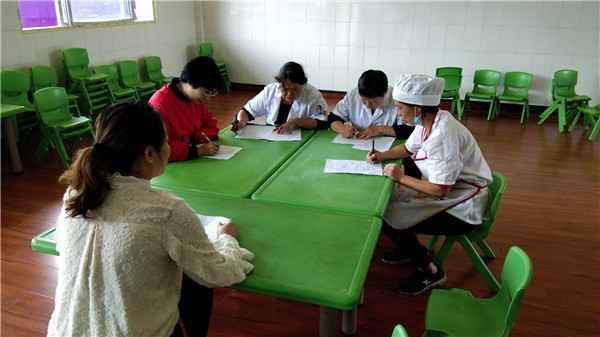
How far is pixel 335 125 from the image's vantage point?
2.92m

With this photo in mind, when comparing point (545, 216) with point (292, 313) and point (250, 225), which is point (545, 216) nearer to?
point (292, 313)

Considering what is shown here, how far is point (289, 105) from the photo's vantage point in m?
3.13

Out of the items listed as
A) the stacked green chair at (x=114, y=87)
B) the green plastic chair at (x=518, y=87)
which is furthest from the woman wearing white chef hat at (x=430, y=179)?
the green plastic chair at (x=518, y=87)

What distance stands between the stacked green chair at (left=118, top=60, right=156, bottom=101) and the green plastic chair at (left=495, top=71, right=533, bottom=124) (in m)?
4.84

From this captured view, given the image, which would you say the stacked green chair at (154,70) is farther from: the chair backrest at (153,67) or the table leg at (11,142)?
the table leg at (11,142)

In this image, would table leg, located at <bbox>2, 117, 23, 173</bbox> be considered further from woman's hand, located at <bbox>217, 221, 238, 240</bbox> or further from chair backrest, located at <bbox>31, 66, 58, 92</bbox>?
woman's hand, located at <bbox>217, 221, 238, 240</bbox>

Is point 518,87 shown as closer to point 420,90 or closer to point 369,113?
point 369,113

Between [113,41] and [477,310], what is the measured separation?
19.0ft

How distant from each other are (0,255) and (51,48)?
3138 mm

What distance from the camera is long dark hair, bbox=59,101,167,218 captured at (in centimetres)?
107

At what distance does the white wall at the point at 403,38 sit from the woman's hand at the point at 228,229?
5.82 m

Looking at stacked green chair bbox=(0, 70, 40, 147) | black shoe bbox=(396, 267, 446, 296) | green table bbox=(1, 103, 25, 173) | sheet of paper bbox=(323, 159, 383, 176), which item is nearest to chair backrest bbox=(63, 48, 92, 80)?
stacked green chair bbox=(0, 70, 40, 147)


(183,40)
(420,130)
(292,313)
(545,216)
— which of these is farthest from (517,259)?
(183,40)

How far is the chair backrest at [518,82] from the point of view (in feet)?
19.9
